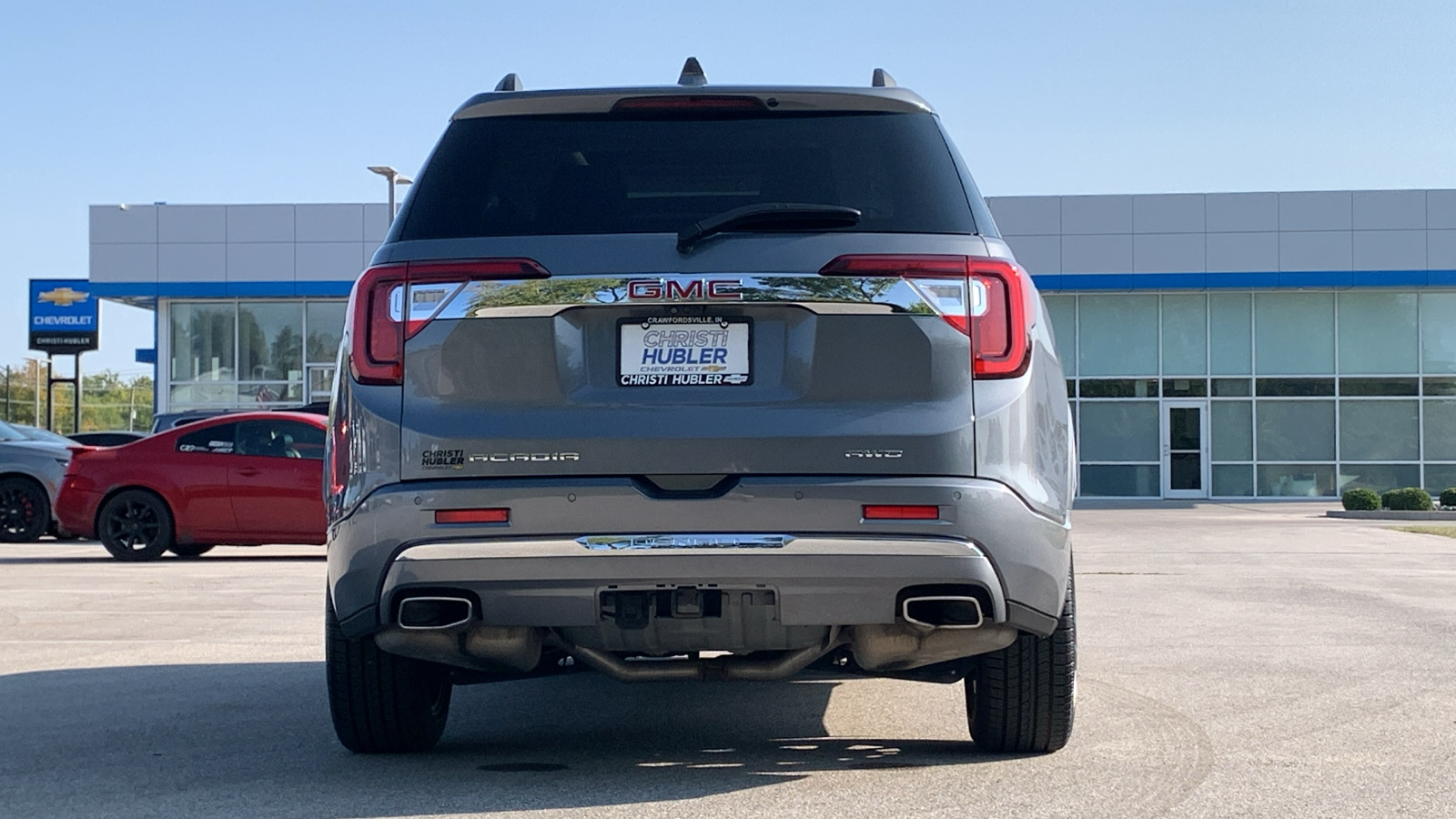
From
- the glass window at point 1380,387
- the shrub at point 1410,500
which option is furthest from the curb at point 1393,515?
the glass window at point 1380,387

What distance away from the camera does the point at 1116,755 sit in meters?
5.30

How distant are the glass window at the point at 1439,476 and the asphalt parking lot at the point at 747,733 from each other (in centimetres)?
2910

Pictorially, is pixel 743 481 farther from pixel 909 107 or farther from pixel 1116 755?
pixel 1116 755

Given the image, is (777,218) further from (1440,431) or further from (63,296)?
(63,296)

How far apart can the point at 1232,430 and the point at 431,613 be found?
35370 mm

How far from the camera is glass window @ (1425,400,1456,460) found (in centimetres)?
3719

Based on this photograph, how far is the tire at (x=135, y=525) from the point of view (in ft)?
49.0

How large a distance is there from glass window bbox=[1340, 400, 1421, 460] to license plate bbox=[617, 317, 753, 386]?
35.5 m

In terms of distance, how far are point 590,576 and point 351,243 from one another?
1417 inches

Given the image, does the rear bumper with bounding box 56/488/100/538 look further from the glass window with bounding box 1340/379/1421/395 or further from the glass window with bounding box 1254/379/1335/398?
the glass window with bounding box 1340/379/1421/395

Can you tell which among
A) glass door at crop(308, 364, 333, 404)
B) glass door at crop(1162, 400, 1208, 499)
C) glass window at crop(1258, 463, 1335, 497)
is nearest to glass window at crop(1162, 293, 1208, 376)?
glass door at crop(1162, 400, 1208, 499)

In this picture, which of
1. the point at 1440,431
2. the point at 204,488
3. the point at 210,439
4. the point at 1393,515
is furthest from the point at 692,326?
the point at 1440,431

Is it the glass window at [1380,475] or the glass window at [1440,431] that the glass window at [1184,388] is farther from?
the glass window at [1440,431]

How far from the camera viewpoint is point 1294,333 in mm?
37750
